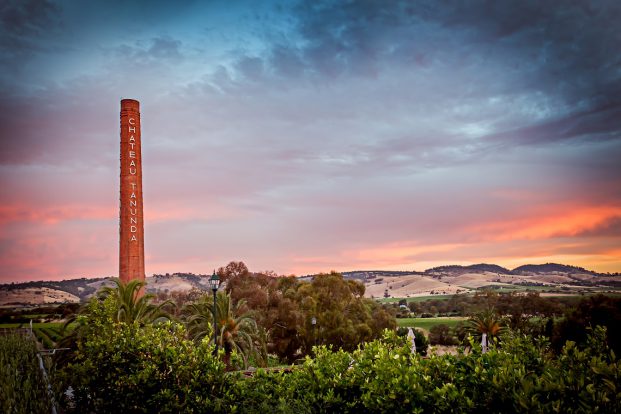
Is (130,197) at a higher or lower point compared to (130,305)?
higher

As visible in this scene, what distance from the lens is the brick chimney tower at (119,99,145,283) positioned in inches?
1430

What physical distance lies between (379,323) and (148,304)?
94.0 feet

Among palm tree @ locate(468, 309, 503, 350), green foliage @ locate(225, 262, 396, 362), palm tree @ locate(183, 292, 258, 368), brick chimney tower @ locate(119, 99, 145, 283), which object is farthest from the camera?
palm tree @ locate(468, 309, 503, 350)

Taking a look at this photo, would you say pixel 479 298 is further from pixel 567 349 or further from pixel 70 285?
pixel 70 285

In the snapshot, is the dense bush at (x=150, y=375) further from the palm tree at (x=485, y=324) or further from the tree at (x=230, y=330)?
the palm tree at (x=485, y=324)

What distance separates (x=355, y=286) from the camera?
49719mm

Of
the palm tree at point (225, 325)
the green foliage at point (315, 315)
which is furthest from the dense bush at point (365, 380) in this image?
the green foliage at point (315, 315)

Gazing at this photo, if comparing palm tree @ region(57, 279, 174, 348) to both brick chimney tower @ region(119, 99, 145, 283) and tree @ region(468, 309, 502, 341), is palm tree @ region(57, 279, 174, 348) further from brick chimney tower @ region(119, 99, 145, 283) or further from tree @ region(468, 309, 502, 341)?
tree @ region(468, 309, 502, 341)

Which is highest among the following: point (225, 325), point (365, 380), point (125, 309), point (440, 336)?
point (125, 309)

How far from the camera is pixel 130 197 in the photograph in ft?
120

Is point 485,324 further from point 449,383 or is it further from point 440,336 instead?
point 449,383

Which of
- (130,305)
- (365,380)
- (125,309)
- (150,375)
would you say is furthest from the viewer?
(130,305)

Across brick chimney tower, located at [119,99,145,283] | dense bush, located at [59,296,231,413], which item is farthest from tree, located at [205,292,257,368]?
dense bush, located at [59,296,231,413]

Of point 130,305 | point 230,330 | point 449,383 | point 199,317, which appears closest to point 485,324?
point 230,330
